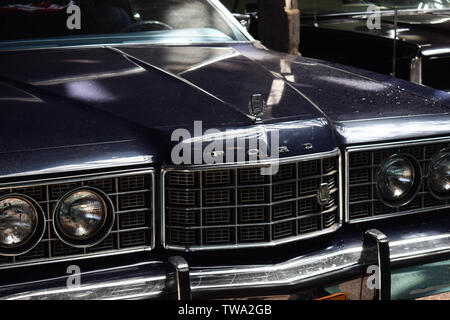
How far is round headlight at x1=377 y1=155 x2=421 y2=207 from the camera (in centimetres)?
270

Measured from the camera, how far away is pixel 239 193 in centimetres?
241

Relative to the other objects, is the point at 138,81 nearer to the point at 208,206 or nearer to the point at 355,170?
the point at 208,206

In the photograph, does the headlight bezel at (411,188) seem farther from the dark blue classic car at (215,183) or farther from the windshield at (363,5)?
the windshield at (363,5)

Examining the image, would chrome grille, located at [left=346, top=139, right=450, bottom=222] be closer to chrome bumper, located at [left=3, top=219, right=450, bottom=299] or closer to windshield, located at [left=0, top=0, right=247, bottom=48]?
chrome bumper, located at [left=3, top=219, right=450, bottom=299]

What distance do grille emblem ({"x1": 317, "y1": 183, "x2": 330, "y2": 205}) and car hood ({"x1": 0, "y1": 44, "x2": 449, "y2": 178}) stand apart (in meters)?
0.15

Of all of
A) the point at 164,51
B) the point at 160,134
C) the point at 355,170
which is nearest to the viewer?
the point at 160,134

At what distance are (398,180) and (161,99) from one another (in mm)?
897

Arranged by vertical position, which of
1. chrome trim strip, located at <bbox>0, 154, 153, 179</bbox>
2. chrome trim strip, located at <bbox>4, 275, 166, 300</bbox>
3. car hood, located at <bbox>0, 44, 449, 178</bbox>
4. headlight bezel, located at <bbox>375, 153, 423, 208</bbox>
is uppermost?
car hood, located at <bbox>0, 44, 449, 178</bbox>

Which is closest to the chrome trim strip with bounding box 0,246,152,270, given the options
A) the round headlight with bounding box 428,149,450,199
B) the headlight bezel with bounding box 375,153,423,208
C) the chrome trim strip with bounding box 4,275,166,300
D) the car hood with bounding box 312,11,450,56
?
the chrome trim strip with bounding box 4,275,166,300

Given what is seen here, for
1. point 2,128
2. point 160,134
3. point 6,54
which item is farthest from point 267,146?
point 6,54

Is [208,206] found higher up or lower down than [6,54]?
lower down

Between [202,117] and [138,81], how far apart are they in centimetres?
47

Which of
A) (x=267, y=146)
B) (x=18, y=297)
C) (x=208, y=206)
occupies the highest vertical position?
(x=267, y=146)

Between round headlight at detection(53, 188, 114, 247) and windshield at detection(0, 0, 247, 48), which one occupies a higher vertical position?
windshield at detection(0, 0, 247, 48)
